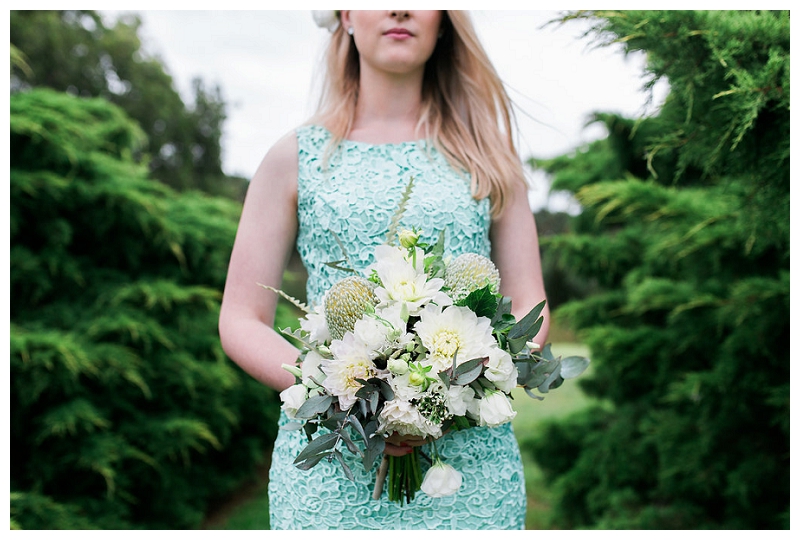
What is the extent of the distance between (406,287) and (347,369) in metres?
0.21

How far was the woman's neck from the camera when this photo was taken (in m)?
2.01

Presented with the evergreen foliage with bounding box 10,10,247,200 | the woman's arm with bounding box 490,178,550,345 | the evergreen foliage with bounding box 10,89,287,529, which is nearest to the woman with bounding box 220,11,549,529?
the woman's arm with bounding box 490,178,550,345

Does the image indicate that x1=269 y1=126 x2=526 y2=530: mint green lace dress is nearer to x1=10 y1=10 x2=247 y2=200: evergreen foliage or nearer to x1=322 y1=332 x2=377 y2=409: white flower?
x1=322 y1=332 x2=377 y2=409: white flower

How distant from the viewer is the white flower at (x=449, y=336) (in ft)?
4.33

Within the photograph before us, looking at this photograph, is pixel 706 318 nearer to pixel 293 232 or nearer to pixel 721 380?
pixel 721 380

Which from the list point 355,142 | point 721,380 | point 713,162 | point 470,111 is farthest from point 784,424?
point 355,142

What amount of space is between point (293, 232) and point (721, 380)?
8.56 ft

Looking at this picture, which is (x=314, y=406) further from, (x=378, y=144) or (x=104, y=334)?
(x=104, y=334)

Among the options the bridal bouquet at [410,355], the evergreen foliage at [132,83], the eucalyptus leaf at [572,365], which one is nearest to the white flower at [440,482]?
the bridal bouquet at [410,355]

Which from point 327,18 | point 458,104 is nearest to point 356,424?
point 458,104

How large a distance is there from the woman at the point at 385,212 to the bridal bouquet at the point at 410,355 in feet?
0.92

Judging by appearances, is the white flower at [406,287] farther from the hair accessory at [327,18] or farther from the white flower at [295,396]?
the hair accessory at [327,18]

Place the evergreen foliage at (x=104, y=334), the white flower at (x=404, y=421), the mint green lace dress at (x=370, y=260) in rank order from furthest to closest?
the evergreen foliage at (x=104, y=334), the mint green lace dress at (x=370, y=260), the white flower at (x=404, y=421)

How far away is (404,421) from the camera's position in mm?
1297
